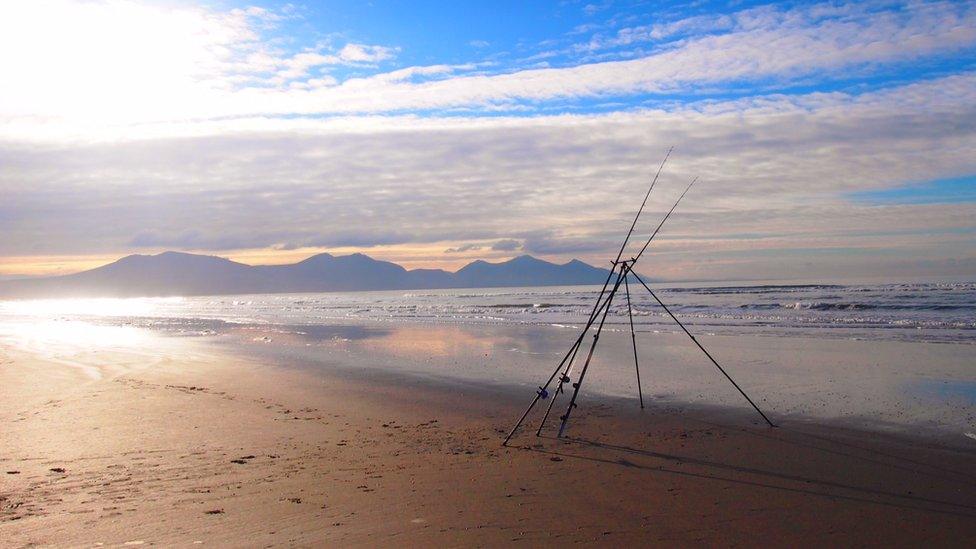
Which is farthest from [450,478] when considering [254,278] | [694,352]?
[254,278]

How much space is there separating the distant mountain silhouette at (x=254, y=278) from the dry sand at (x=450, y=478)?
15618 centimetres

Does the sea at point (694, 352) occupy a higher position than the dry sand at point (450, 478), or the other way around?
the sea at point (694, 352)

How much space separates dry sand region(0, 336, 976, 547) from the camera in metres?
5.07

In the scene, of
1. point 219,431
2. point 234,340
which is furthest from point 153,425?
point 234,340

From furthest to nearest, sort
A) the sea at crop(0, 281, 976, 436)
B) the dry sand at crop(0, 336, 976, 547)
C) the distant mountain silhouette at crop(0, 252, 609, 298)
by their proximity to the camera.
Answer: the distant mountain silhouette at crop(0, 252, 609, 298), the sea at crop(0, 281, 976, 436), the dry sand at crop(0, 336, 976, 547)

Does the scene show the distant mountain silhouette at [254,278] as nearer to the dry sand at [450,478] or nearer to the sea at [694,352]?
the sea at [694,352]

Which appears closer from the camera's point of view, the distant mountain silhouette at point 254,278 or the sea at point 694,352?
the sea at point 694,352

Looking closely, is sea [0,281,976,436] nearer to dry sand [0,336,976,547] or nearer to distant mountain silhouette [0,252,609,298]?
dry sand [0,336,976,547]

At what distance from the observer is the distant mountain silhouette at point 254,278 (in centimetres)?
16550

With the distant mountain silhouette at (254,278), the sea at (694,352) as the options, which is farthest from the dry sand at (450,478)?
the distant mountain silhouette at (254,278)

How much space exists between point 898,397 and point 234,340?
65.4 ft

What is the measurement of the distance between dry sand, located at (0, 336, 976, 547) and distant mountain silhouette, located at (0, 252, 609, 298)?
156 metres

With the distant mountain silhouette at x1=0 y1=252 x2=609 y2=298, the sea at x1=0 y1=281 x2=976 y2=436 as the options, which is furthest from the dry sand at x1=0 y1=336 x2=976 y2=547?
the distant mountain silhouette at x1=0 y1=252 x2=609 y2=298

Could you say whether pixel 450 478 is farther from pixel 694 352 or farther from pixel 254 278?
pixel 254 278
